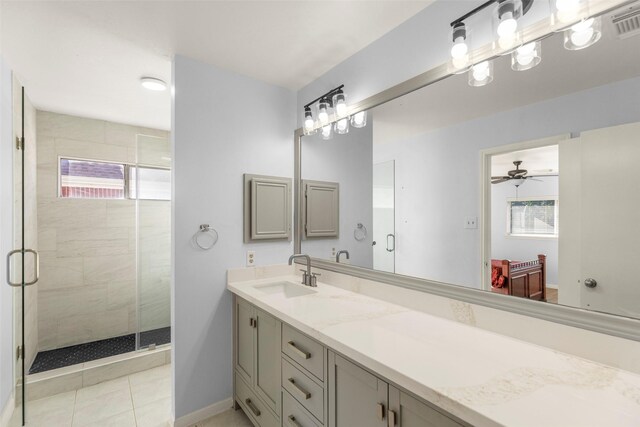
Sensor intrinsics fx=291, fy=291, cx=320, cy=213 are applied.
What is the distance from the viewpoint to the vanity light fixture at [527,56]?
3.75ft

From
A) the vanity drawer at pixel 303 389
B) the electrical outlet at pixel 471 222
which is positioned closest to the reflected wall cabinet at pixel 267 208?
the vanity drawer at pixel 303 389

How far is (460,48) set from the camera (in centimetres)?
132

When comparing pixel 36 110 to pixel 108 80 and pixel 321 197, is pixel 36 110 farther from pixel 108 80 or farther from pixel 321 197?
pixel 321 197

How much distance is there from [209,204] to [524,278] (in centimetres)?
192

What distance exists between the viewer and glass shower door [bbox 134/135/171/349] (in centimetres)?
289

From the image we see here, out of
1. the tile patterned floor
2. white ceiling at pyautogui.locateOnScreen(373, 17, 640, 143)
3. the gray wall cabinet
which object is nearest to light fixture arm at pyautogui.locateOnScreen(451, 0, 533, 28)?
white ceiling at pyautogui.locateOnScreen(373, 17, 640, 143)

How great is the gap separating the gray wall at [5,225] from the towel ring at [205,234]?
1197 millimetres

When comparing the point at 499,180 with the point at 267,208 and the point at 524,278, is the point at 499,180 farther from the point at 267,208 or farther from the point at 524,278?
the point at 267,208

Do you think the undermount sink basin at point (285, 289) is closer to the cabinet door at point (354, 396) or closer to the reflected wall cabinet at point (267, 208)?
the reflected wall cabinet at point (267, 208)

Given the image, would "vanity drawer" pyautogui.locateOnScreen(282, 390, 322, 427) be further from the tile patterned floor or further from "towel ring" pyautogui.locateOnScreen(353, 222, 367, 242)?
"towel ring" pyautogui.locateOnScreen(353, 222, 367, 242)

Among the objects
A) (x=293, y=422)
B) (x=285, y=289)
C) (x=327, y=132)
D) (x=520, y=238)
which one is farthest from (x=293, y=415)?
(x=327, y=132)

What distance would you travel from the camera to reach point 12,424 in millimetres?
1989

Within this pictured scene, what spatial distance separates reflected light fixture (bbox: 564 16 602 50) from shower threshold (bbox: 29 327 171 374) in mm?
3649

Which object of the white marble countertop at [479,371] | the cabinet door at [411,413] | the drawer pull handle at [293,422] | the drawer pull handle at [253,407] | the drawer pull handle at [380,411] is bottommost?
the drawer pull handle at [253,407]
